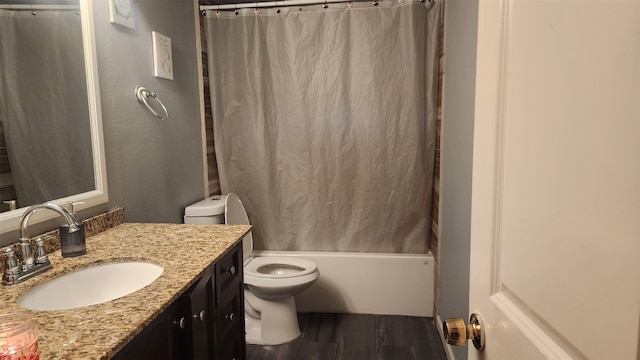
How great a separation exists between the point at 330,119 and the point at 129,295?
183cm

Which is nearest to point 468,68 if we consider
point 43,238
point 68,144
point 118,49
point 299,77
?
point 299,77

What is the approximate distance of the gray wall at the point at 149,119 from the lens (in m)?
1.67

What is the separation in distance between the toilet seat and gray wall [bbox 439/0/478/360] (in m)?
0.79

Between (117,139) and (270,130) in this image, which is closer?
(117,139)

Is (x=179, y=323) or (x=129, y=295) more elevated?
(x=129, y=295)

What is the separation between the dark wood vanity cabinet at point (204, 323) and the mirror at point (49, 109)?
1.95ft

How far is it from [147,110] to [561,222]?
1.84 metres

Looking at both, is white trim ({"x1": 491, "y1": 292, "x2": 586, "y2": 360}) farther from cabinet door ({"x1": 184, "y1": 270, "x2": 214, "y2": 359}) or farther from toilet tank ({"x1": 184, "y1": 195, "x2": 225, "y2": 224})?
toilet tank ({"x1": 184, "y1": 195, "x2": 225, "y2": 224})

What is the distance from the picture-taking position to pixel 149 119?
1.92 meters

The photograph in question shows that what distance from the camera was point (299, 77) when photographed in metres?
2.60

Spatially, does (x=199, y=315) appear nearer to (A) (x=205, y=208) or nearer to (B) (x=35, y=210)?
(B) (x=35, y=210)

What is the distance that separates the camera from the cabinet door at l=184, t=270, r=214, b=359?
1.19 metres

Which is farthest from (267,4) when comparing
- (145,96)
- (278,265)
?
(278,265)

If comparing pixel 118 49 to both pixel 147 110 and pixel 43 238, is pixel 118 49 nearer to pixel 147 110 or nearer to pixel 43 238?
pixel 147 110
